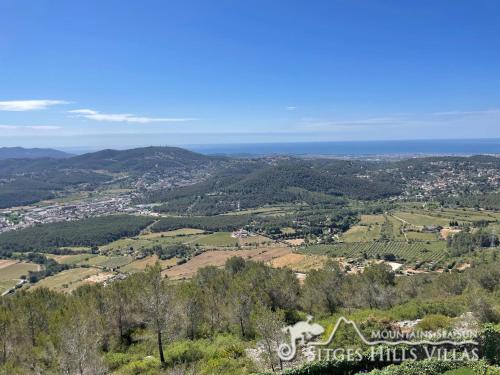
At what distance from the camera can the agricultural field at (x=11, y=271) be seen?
3061 inches

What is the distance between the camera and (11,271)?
87.3 meters

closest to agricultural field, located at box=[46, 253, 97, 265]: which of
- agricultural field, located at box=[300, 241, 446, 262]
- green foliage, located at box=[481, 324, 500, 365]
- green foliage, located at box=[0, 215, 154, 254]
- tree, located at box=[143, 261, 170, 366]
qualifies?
green foliage, located at box=[0, 215, 154, 254]

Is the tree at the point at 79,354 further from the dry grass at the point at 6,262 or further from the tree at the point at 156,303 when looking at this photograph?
→ the dry grass at the point at 6,262

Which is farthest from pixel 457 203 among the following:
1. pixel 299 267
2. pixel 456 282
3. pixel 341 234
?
pixel 456 282

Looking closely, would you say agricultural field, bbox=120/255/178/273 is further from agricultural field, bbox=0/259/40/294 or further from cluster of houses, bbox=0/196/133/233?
cluster of houses, bbox=0/196/133/233

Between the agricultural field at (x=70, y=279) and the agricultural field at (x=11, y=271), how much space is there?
598 centimetres

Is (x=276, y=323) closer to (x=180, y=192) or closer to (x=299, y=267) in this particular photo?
(x=299, y=267)

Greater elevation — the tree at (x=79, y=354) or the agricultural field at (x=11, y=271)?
the tree at (x=79, y=354)

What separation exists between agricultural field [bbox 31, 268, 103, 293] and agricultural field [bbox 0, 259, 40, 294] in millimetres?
5977

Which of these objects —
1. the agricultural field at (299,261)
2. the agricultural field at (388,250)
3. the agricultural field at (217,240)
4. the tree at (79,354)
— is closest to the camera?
the tree at (79,354)

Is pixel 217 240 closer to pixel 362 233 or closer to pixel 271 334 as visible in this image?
pixel 362 233

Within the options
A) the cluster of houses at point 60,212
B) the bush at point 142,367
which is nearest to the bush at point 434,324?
the bush at point 142,367

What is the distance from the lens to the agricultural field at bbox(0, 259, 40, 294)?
255 feet
